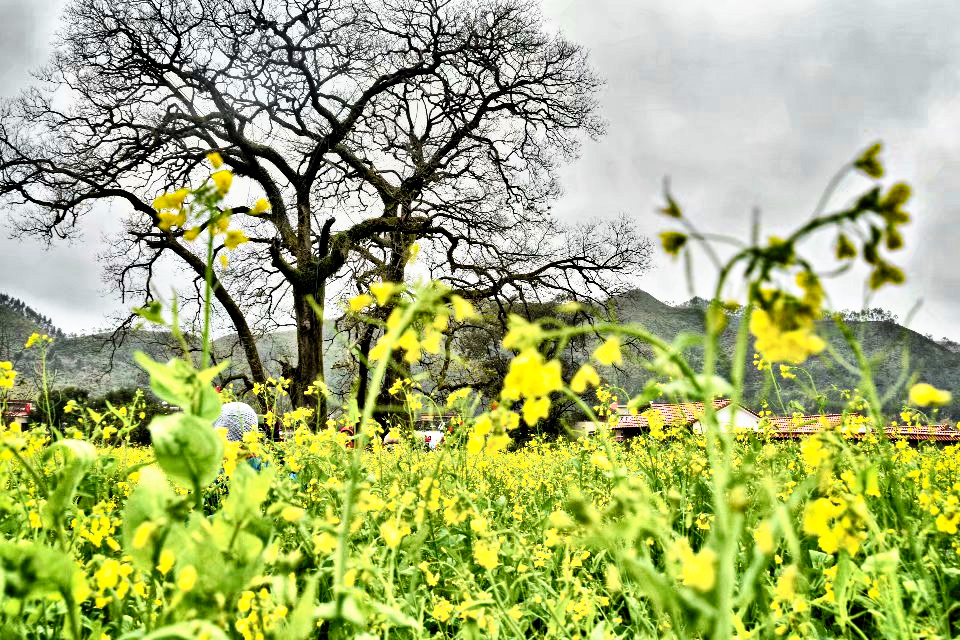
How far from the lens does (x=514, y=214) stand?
15.3m

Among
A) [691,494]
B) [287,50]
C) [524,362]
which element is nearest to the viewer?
[524,362]

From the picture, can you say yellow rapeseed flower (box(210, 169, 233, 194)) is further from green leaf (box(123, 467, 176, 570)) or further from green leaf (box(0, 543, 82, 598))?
green leaf (box(0, 543, 82, 598))

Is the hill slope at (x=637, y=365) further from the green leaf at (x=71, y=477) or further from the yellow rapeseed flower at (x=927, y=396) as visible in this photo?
the green leaf at (x=71, y=477)

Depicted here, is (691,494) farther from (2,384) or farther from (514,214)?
(514,214)

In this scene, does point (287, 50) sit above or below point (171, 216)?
above

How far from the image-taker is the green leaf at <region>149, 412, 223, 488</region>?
0.73 m

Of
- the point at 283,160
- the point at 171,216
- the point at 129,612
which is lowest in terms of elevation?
the point at 129,612

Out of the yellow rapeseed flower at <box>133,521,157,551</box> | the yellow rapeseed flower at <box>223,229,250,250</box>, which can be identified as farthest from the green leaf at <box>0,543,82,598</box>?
the yellow rapeseed flower at <box>223,229,250,250</box>

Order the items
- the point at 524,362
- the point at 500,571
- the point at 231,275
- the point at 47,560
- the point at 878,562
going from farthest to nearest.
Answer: the point at 231,275 → the point at 500,571 → the point at 878,562 → the point at 47,560 → the point at 524,362

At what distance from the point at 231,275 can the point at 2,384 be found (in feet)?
45.5

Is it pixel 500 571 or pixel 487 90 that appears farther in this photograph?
pixel 487 90

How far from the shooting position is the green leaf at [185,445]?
0.73 metres

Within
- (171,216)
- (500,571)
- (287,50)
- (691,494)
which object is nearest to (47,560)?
(171,216)

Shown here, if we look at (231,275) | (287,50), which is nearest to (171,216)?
(287,50)
